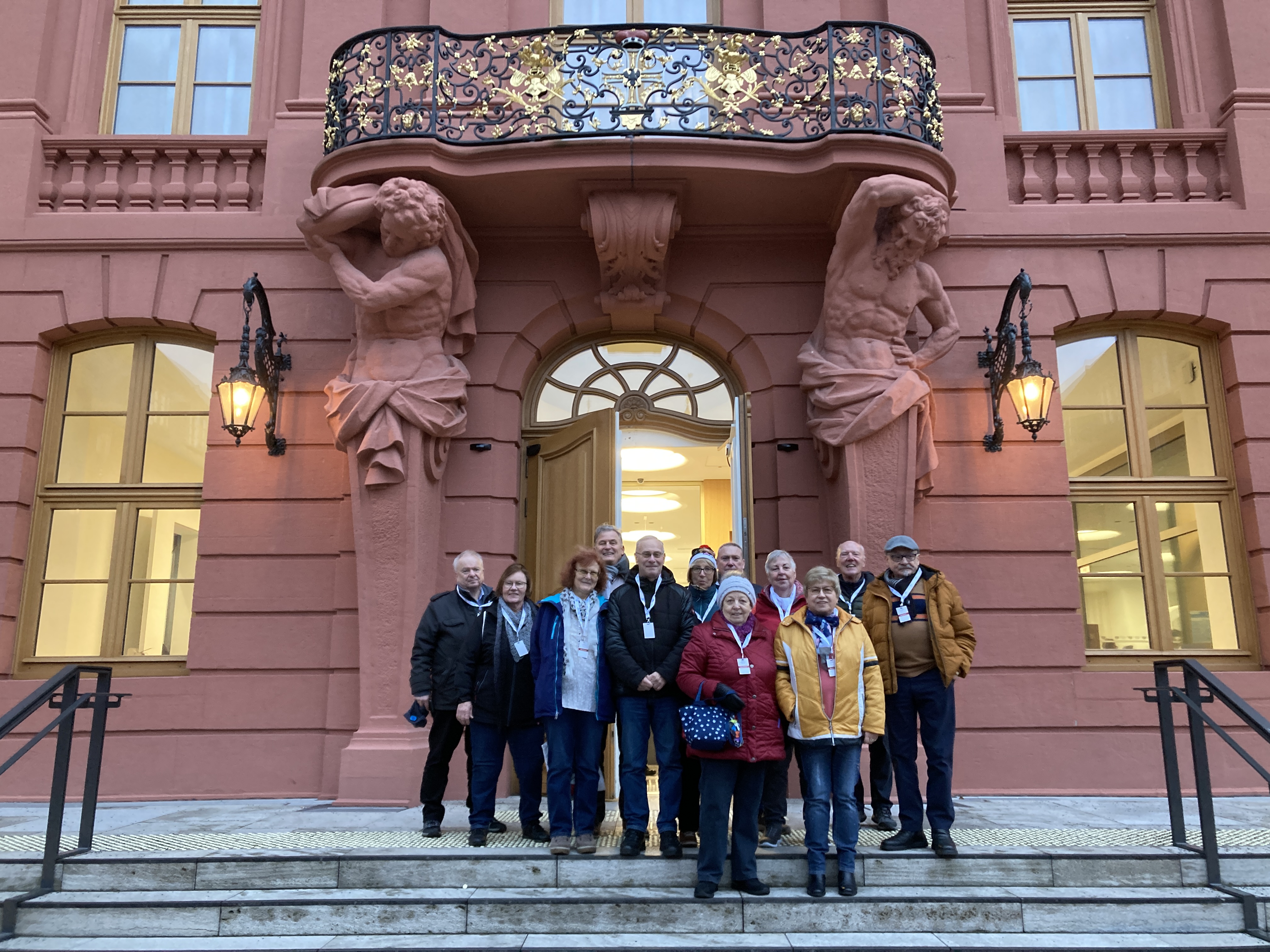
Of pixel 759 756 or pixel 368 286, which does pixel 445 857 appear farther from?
pixel 368 286

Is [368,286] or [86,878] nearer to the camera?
[86,878]

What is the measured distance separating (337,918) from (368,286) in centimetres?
462

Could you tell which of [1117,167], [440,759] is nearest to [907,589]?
[440,759]

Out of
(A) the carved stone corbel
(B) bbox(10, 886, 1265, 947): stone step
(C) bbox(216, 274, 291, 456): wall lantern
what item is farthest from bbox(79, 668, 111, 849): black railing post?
(A) the carved stone corbel

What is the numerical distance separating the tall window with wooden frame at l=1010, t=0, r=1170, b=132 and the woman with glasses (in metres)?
6.75

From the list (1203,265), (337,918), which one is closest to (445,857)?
(337,918)

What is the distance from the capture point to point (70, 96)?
945cm

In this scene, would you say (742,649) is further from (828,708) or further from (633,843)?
(633,843)

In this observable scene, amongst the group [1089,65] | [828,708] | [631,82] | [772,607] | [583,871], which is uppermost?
[1089,65]

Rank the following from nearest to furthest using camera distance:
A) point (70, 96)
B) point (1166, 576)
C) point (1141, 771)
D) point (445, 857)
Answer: point (445, 857) → point (1141, 771) → point (1166, 576) → point (70, 96)

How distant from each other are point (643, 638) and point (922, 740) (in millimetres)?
1634

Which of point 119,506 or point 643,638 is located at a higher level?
point 119,506

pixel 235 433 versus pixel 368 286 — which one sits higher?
pixel 368 286

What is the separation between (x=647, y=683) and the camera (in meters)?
5.43
